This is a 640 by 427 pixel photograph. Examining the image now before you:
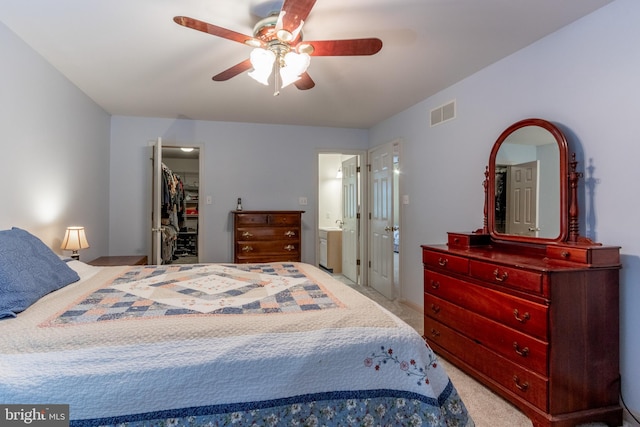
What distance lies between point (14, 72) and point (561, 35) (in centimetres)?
364

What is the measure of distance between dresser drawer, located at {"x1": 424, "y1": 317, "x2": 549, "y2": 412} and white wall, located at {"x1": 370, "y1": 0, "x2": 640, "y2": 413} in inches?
20.8

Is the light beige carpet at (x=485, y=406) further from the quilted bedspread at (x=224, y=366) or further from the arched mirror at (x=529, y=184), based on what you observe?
the arched mirror at (x=529, y=184)

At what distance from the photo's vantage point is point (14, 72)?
2.33 meters

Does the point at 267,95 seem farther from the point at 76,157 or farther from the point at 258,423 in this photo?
the point at 258,423

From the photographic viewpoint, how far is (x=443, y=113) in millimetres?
3395

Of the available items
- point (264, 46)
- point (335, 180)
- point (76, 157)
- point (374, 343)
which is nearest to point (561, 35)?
point (264, 46)

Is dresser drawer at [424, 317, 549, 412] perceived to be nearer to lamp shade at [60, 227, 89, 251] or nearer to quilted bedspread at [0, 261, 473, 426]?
quilted bedspread at [0, 261, 473, 426]

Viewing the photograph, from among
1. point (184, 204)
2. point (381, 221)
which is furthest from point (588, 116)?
point (184, 204)

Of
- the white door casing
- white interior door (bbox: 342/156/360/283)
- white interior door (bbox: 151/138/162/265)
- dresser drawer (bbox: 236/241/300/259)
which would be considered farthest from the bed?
white interior door (bbox: 342/156/360/283)

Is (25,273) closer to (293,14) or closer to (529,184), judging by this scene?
(293,14)

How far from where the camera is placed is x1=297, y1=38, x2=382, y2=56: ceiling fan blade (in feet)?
6.07

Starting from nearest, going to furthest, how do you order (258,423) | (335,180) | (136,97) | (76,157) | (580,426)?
(258,423) → (580,426) → (76,157) → (136,97) → (335,180)

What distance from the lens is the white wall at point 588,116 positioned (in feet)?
6.15

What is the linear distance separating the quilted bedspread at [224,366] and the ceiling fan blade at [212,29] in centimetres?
134
